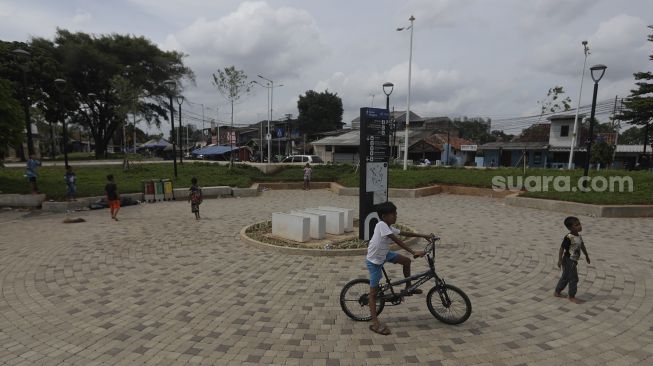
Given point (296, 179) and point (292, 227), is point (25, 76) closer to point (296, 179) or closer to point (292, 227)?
point (292, 227)

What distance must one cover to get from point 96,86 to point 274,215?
40.4 metres

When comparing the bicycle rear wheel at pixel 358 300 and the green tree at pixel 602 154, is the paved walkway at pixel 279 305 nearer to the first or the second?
the bicycle rear wheel at pixel 358 300

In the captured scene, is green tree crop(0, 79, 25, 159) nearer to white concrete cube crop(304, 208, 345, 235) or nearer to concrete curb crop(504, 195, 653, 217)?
white concrete cube crop(304, 208, 345, 235)

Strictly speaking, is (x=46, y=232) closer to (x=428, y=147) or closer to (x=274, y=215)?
(x=274, y=215)

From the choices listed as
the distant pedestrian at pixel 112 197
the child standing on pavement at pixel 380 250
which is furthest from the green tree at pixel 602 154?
the distant pedestrian at pixel 112 197

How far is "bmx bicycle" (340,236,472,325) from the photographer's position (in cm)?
494

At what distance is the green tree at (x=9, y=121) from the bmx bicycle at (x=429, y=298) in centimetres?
1684

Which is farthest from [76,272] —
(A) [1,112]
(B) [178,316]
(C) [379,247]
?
(A) [1,112]

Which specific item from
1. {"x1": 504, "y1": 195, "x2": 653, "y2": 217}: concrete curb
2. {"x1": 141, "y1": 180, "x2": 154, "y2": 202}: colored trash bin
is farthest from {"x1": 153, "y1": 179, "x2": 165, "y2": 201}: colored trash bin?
{"x1": 504, "y1": 195, "x2": 653, "y2": 217}: concrete curb

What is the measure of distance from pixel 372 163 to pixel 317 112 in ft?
199

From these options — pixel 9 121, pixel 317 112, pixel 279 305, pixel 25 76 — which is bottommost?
pixel 279 305

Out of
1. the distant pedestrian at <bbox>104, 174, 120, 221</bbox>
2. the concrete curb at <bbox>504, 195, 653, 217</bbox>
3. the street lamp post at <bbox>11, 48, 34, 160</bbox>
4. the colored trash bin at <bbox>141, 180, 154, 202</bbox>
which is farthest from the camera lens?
the colored trash bin at <bbox>141, 180, 154, 202</bbox>

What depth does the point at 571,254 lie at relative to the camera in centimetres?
564

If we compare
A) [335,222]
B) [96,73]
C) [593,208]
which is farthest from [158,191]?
[96,73]
